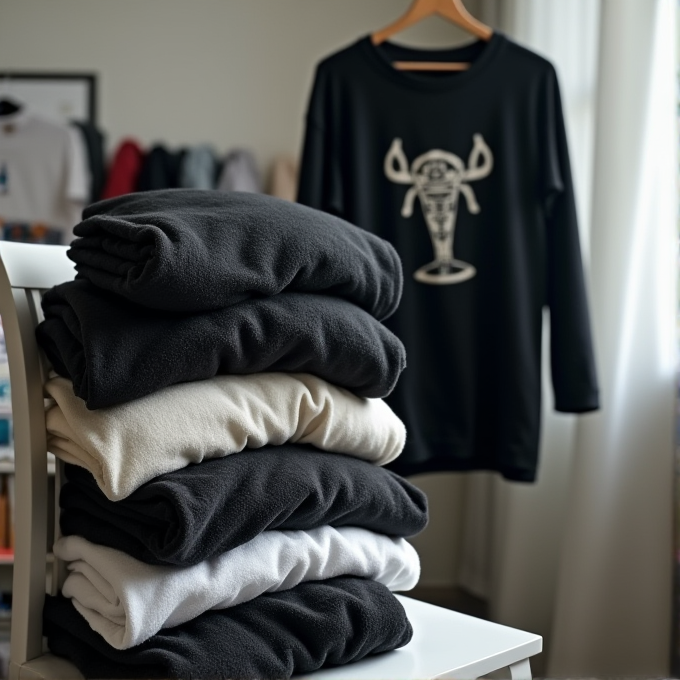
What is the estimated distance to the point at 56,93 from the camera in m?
2.70

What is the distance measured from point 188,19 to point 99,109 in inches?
16.4

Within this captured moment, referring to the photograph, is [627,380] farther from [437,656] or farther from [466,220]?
[437,656]

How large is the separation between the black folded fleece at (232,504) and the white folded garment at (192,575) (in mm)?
12

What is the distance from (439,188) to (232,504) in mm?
1107

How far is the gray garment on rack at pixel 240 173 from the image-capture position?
264 cm

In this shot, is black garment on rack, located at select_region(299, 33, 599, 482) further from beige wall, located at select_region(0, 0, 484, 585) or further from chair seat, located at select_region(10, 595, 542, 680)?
beige wall, located at select_region(0, 0, 484, 585)

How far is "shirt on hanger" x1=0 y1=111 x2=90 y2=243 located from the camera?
8.52 feet

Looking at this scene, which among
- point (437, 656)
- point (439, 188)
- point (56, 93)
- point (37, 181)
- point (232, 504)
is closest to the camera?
point (232, 504)

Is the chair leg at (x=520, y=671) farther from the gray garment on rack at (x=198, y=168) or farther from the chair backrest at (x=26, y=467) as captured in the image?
the gray garment on rack at (x=198, y=168)

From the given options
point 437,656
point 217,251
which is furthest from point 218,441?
point 437,656

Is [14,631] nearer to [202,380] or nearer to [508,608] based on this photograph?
[202,380]

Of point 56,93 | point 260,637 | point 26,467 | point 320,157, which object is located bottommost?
point 260,637

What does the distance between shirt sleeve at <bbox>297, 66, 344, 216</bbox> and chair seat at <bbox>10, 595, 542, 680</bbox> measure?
952 mm

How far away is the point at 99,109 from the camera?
2738mm
